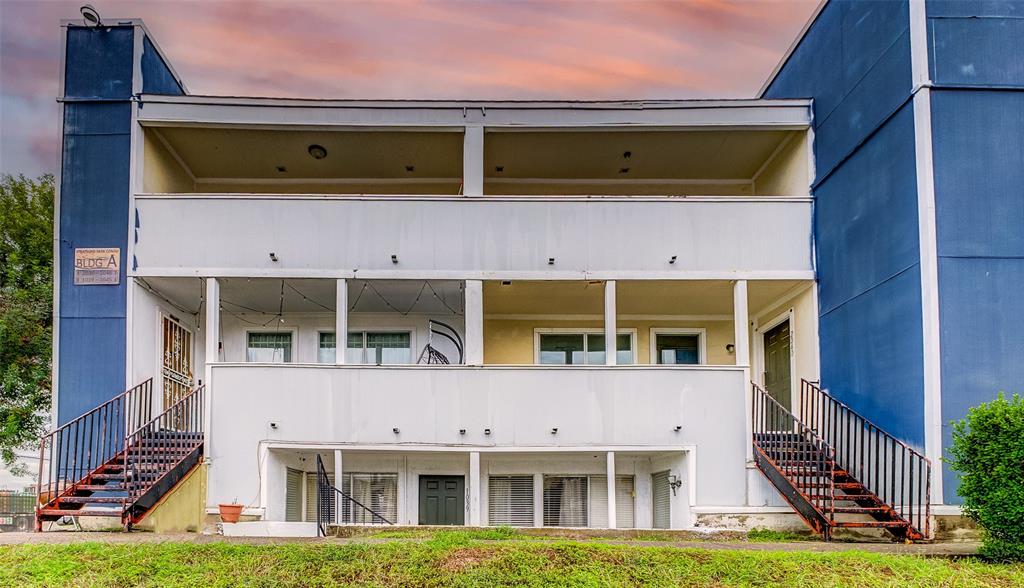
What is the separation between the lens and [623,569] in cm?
894

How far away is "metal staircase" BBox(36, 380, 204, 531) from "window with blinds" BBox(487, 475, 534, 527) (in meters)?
4.88

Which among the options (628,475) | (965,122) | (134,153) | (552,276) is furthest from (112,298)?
(965,122)

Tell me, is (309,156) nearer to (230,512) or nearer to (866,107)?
(230,512)

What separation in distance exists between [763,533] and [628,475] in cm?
292

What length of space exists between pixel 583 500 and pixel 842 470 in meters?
4.44

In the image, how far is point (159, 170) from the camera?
15.0 m

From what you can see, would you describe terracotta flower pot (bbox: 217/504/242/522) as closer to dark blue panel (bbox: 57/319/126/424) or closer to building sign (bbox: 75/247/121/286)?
dark blue panel (bbox: 57/319/126/424)

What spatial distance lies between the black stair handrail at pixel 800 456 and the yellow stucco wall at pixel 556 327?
2.54m

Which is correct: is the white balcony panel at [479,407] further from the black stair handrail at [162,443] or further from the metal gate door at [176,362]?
the metal gate door at [176,362]

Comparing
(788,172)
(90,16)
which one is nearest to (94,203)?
(90,16)

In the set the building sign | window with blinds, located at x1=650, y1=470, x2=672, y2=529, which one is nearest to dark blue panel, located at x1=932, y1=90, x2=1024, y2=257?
window with blinds, located at x1=650, y1=470, x2=672, y2=529

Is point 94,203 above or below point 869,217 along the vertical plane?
above

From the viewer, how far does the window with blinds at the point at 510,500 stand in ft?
49.4

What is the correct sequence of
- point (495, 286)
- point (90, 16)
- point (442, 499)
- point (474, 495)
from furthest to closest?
1. point (442, 499)
2. point (495, 286)
3. point (90, 16)
4. point (474, 495)
